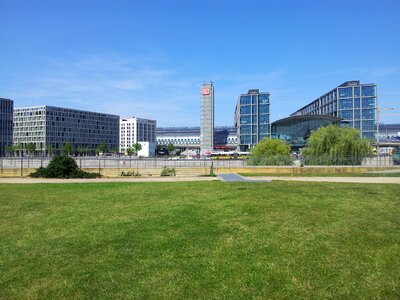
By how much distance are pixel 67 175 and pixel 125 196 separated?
47.1 feet

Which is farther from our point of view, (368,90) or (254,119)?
(254,119)

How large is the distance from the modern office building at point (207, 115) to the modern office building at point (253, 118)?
1010 inches

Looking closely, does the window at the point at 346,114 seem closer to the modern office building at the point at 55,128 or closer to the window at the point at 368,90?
the window at the point at 368,90

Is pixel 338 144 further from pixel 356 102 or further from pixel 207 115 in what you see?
pixel 207 115

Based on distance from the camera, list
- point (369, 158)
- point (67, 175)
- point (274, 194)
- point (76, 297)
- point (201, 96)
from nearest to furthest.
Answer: point (76, 297), point (274, 194), point (67, 175), point (369, 158), point (201, 96)

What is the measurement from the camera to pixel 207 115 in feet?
585

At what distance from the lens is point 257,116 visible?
14962 centimetres

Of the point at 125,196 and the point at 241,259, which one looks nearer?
the point at 241,259

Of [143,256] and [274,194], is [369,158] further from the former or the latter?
[143,256]

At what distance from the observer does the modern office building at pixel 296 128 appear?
133125 millimetres

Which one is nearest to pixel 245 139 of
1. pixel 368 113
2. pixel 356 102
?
pixel 356 102

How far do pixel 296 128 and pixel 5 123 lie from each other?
388 ft

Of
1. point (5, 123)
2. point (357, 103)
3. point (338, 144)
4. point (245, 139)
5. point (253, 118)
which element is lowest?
point (338, 144)

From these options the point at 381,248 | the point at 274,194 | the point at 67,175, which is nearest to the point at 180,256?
the point at 381,248
